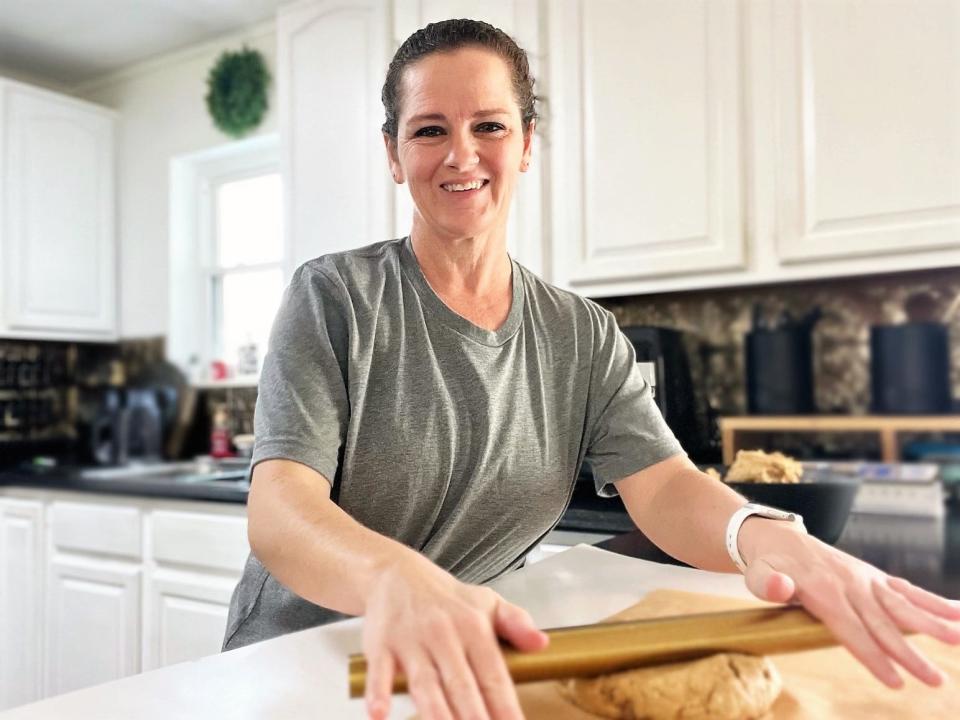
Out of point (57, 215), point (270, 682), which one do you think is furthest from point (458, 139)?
point (57, 215)

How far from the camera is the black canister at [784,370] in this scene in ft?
6.09

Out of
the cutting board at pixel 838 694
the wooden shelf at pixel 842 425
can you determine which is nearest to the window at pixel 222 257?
the wooden shelf at pixel 842 425

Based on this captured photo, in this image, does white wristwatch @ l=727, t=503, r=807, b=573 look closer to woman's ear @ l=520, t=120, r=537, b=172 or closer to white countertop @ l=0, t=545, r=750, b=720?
white countertop @ l=0, t=545, r=750, b=720

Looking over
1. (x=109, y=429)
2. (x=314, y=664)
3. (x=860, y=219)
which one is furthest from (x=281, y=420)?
(x=109, y=429)

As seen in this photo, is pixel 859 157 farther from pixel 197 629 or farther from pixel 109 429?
pixel 109 429

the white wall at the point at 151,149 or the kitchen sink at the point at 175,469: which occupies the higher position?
the white wall at the point at 151,149

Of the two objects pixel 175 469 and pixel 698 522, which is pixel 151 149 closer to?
pixel 175 469

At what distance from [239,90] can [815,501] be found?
2261 millimetres

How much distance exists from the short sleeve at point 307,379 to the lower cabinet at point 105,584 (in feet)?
3.85

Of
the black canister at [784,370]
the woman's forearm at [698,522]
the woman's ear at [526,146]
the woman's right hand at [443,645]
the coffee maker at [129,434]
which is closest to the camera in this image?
the woman's right hand at [443,645]

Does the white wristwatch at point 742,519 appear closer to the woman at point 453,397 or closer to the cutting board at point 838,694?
the woman at point 453,397

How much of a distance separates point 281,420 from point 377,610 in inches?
11.9

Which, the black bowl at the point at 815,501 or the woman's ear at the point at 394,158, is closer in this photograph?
the woman's ear at the point at 394,158

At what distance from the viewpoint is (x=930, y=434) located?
5.69 ft
